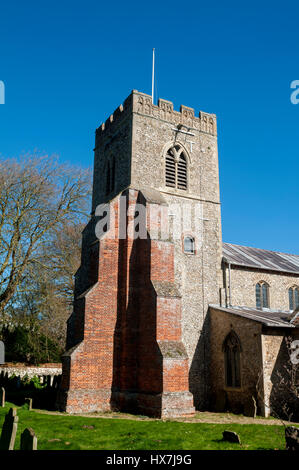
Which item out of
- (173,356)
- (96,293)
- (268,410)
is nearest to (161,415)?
(173,356)

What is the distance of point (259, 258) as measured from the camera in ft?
79.3

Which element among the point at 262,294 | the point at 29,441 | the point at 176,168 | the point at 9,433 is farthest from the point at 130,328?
the point at 29,441

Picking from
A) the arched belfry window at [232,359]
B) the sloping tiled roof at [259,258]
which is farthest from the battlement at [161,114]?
the arched belfry window at [232,359]

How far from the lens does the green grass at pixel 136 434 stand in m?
9.02

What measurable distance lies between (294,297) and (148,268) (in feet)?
37.0

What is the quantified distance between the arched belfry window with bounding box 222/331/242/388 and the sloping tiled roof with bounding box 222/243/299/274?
428 centimetres

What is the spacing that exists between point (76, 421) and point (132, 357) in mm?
4473

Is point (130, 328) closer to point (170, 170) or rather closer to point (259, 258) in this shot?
point (170, 170)

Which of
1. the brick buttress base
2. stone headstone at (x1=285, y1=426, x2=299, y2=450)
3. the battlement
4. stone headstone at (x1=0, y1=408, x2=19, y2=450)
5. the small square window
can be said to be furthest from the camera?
the battlement

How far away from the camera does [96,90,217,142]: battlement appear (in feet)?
67.5

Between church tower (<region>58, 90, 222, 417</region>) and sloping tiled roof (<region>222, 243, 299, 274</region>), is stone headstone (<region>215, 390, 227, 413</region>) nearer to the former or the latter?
church tower (<region>58, 90, 222, 417</region>)

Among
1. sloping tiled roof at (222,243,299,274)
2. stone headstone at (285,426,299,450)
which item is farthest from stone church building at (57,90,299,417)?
stone headstone at (285,426,299,450)

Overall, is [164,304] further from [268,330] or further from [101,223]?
[101,223]

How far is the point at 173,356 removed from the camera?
14.8 meters
